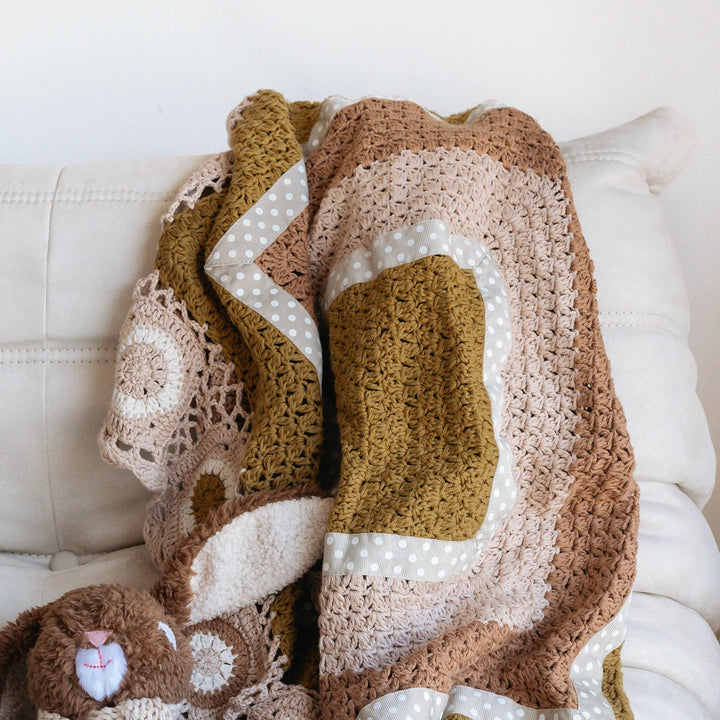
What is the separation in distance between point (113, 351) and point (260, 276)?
0.24m

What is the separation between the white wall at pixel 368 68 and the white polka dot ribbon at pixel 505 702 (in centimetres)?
55

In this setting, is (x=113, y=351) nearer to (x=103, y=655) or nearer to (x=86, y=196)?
(x=86, y=196)

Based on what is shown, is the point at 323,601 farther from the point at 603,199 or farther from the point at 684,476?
the point at 603,199

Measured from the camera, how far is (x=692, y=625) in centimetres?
87

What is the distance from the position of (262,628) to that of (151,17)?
1.04m

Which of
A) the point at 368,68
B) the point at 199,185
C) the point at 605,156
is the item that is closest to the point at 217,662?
the point at 199,185

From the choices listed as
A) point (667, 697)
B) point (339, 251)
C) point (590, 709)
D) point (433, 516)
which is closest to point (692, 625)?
point (667, 697)

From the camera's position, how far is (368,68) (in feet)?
4.24

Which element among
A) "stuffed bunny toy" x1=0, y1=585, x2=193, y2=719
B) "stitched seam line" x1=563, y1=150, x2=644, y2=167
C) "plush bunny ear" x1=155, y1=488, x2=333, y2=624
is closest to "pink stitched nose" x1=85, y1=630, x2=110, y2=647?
"stuffed bunny toy" x1=0, y1=585, x2=193, y2=719

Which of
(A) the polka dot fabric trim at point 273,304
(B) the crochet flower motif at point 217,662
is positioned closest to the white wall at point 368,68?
(A) the polka dot fabric trim at point 273,304

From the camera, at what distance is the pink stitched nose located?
0.64m

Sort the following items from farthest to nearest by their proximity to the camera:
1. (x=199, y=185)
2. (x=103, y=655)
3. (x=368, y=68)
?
(x=368, y=68) → (x=199, y=185) → (x=103, y=655)

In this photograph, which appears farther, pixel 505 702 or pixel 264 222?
pixel 264 222

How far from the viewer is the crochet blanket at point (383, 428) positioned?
0.73m
